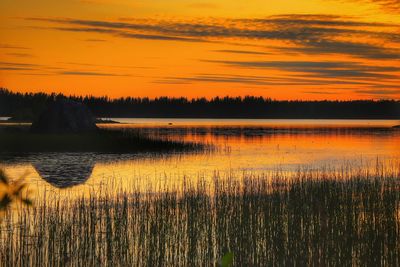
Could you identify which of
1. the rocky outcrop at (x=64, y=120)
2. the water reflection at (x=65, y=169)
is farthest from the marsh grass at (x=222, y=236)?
the rocky outcrop at (x=64, y=120)

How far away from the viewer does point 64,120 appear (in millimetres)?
48469

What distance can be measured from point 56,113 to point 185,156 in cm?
1769

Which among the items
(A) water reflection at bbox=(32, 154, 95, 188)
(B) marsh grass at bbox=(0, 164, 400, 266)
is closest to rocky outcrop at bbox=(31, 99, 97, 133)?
(A) water reflection at bbox=(32, 154, 95, 188)

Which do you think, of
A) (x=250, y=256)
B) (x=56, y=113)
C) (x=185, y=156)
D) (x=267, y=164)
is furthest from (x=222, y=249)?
(x=56, y=113)

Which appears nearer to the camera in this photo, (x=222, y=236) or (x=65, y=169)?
(x=222, y=236)

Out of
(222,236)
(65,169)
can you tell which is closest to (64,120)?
(65,169)

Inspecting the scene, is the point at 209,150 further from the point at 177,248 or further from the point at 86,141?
the point at 177,248

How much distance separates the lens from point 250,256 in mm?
10547

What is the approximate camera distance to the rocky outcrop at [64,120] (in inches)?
1897

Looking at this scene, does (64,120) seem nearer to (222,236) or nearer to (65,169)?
(65,169)

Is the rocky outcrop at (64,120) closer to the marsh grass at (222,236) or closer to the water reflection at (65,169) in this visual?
the water reflection at (65,169)

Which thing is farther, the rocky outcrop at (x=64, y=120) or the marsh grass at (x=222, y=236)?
the rocky outcrop at (x=64, y=120)

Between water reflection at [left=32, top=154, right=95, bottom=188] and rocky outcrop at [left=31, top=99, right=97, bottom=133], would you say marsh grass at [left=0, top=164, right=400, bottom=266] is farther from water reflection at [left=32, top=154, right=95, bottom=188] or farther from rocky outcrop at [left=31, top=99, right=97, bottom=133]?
rocky outcrop at [left=31, top=99, right=97, bottom=133]

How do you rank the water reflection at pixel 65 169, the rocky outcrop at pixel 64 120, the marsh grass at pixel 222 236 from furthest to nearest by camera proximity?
the rocky outcrop at pixel 64 120, the water reflection at pixel 65 169, the marsh grass at pixel 222 236
